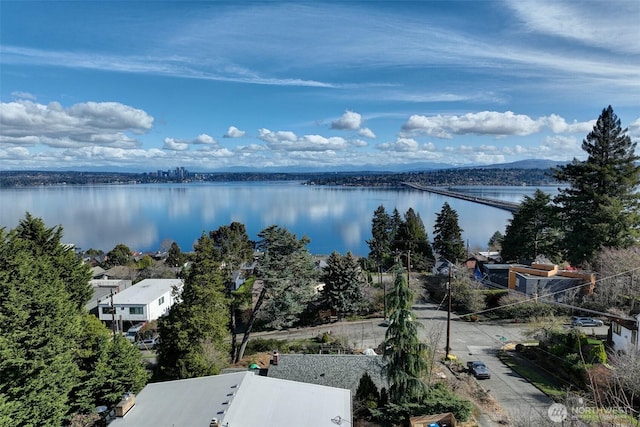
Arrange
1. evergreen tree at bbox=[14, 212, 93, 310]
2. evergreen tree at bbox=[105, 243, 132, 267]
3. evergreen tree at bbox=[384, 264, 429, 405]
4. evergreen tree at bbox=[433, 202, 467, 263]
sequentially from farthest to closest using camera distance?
evergreen tree at bbox=[105, 243, 132, 267] → evergreen tree at bbox=[433, 202, 467, 263] → evergreen tree at bbox=[14, 212, 93, 310] → evergreen tree at bbox=[384, 264, 429, 405]

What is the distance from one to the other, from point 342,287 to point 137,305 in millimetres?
15642

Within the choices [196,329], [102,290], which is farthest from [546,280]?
[102,290]

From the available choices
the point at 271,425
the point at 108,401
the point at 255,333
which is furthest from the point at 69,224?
the point at 271,425

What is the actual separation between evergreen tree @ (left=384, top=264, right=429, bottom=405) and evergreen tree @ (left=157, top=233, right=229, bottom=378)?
7.24 m

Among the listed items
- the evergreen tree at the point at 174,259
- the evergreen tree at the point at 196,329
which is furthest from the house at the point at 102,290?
the evergreen tree at the point at 196,329

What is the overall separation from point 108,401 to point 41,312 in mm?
4481

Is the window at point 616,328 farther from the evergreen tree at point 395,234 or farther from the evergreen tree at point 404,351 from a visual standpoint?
the evergreen tree at point 395,234

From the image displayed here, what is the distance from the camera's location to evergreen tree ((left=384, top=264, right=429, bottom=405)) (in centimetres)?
1280

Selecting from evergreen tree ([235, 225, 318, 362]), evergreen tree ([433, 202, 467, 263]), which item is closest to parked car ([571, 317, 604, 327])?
evergreen tree ([235, 225, 318, 362])

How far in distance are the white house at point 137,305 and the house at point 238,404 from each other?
59.0 ft

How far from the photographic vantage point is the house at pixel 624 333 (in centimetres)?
1703

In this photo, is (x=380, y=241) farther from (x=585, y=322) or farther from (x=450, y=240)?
(x=585, y=322)

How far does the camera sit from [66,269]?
57.7 feet

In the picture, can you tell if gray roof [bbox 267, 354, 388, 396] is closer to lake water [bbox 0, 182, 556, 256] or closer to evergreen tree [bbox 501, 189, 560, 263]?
evergreen tree [bbox 501, 189, 560, 263]
